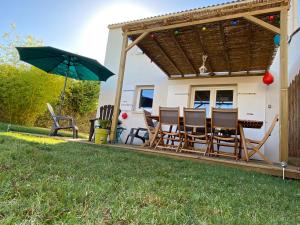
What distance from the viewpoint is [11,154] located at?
2.17 metres

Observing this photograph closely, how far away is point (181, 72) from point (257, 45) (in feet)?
8.55

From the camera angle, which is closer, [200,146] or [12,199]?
[12,199]

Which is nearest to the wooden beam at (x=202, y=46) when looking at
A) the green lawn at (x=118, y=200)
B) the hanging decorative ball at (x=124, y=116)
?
the hanging decorative ball at (x=124, y=116)

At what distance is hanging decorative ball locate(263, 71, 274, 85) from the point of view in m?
6.10

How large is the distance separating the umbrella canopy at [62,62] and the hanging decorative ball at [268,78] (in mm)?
4459

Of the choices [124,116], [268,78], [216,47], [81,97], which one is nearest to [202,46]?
[216,47]

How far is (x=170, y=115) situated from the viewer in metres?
4.70

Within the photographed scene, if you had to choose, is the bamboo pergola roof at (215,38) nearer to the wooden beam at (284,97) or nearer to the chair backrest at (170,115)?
the wooden beam at (284,97)

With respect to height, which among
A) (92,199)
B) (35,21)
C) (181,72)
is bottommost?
(92,199)

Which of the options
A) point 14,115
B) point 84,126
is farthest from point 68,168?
point 84,126

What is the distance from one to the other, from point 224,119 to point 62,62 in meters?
5.18

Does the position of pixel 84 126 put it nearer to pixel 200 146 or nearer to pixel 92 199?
pixel 200 146

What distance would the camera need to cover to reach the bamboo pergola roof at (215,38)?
4098 millimetres

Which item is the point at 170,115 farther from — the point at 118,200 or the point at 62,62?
the point at 62,62
